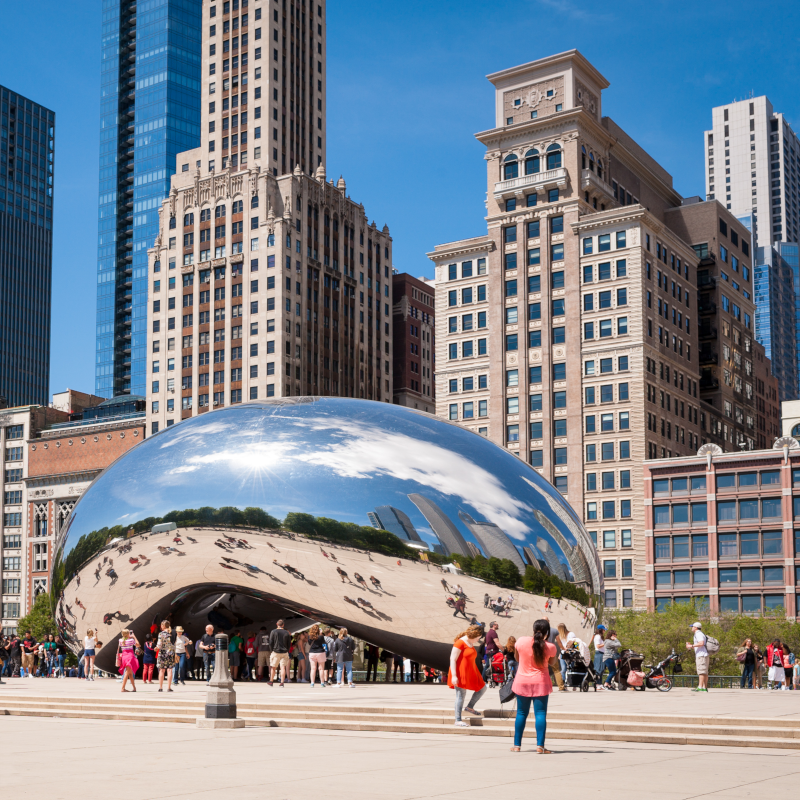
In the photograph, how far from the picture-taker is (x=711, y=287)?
116 m

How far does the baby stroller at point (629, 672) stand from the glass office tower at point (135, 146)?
6132 inches

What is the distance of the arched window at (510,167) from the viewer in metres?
109

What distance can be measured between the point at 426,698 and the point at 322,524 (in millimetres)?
3899

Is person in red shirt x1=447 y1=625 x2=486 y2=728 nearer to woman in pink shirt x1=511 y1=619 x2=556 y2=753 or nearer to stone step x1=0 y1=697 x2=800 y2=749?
stone step x1=0 y1=697 x2=800 y2=749

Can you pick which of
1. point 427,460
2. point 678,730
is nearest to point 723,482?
point 427,460

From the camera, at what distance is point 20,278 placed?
628 feet

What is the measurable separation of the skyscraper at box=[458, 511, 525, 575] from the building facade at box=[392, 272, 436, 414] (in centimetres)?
11895

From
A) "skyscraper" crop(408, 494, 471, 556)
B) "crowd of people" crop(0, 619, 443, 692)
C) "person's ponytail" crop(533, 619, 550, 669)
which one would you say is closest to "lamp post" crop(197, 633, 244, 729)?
"person's ponytail" crop(533, 619, 550, 669)

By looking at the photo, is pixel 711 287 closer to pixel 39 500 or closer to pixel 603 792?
pixel 39 500

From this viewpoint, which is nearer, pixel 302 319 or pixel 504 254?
pixel 504 254

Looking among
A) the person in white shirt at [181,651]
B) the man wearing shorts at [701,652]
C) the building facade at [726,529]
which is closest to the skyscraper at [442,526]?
the person in white shirt at [181,651]

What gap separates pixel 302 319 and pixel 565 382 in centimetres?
A: 3328

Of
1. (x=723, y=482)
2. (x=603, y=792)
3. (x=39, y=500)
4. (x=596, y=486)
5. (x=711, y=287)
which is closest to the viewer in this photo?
(x=603, y=792)

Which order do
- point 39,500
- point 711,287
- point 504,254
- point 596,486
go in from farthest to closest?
point 39,500
point 711,287
point 504,254
point 596,486
